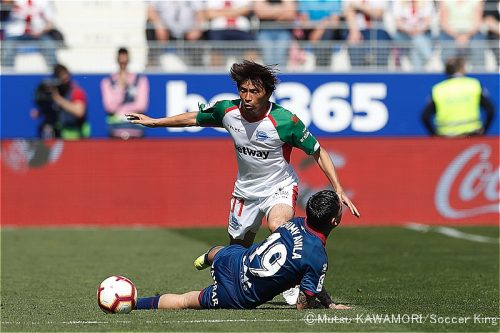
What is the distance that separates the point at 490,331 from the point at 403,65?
14.4 metres

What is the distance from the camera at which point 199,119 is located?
33.6ft

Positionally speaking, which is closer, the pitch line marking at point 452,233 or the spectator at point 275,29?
the pitch line marking at point 452,233

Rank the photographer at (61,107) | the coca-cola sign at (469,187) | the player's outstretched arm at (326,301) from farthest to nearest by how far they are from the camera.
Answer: the photographer at (61,107), the coca-cola sign at (469,187), the player's outstretched arm at (326,301)

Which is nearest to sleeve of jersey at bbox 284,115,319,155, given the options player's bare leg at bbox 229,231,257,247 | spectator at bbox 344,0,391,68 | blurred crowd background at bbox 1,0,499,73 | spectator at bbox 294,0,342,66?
player's bare leg at bbox 229,231,257,247

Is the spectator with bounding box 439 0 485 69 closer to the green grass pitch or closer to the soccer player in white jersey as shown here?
the green grass pitch

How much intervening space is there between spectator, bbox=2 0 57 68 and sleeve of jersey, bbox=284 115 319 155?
1206 centimetres

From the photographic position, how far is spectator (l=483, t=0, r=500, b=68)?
72.5 ft

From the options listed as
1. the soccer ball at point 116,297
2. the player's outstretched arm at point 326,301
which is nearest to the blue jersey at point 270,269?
the player's outstretched arm at point 326,301

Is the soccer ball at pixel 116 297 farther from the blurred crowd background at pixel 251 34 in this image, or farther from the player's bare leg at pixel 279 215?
the blurred crowd background at pixel 251 34

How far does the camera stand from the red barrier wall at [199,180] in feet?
61.9

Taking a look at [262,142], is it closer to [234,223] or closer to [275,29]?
[234,223]

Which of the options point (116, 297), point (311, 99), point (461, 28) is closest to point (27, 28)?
point (311, 99)

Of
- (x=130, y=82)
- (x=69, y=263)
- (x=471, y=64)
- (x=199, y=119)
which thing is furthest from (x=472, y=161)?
(x=199, y=119)

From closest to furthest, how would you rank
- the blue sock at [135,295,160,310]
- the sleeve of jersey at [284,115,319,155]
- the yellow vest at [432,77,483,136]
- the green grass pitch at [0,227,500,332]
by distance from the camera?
the green grass pitch at [0,227,500,332]
the blue sock at [135,295,160,310]
the sleeve of jersey at [284,115,319,155]
the yellow vest at [432,77,483,136]
